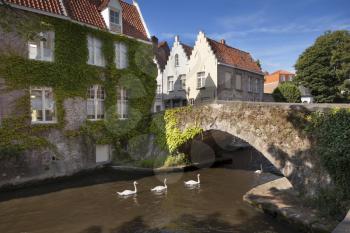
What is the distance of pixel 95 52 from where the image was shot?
18953 mm

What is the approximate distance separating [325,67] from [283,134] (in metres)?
30.1

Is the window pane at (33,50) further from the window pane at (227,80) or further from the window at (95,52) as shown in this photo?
the window pane at (227,80)

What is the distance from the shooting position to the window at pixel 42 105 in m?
16.0

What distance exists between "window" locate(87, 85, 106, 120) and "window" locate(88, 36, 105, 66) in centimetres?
161

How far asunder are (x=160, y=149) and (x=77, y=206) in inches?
322

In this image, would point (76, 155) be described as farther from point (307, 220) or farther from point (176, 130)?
point (307, 220)

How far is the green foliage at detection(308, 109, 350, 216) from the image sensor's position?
30.4ft

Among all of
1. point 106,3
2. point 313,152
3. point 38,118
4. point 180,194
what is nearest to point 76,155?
point 38,118

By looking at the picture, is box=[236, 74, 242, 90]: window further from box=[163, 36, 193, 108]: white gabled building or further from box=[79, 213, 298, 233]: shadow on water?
box=[79, 213, 298, 233]: shadow on water

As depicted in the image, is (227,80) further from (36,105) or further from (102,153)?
(36,105)

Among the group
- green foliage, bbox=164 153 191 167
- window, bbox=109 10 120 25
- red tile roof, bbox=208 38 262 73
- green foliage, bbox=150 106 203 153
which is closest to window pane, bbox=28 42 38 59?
window, bbox=109 10 120 25

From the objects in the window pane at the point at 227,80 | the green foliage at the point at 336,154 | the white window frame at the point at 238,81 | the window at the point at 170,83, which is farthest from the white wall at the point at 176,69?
the green foliage at the point at 336,154

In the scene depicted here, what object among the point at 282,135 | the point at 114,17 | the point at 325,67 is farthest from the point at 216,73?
the point at 282,135

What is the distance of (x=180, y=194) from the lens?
565 inches
